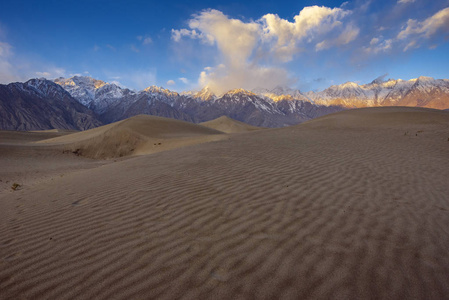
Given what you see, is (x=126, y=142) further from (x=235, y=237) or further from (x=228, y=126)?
(x=228, y=126)

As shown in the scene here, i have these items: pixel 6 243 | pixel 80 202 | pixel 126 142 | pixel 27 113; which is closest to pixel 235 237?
pixel 6 243

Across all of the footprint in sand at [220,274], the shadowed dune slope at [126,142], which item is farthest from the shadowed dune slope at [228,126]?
the footprint in sand at [220,274]

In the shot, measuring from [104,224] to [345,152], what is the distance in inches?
350

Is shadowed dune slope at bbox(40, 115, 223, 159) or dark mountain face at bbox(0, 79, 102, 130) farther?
dark mountain face at bbox(0, 79, 102, 130)

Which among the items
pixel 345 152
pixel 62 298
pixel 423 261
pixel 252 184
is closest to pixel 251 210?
pixel 252 184

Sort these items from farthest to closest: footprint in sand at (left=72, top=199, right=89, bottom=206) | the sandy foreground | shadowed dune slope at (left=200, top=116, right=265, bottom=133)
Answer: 1. shadowed dune slope at (left=200, top=116, right=265, bottom=133)
2. footprint in sand at (left=72, top=199, right=89, bottom=206)
3. the sandy foreground

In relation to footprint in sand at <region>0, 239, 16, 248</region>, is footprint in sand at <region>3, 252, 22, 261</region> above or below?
below

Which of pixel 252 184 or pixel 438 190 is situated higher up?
pixel 252 184

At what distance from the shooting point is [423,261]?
2523 millimetres

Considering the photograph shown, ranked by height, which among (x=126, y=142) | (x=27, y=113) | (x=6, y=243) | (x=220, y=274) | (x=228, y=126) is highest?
(x=27, y=113)

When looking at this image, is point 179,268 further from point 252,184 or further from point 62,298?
point 252,184

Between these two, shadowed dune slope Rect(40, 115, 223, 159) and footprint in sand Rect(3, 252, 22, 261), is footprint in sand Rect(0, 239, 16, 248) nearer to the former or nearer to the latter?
footprint in sand Rect(3, 252, 22, 261)

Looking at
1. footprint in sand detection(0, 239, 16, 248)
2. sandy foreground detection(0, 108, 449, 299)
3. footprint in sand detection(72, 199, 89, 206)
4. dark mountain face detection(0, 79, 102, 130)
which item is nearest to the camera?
sandy foreground detection(0, 108, 449, 299)

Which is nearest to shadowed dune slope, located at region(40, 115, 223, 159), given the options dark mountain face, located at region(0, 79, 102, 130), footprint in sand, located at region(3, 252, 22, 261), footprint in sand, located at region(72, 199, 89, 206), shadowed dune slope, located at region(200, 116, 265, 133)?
footprint in sand, located at region(72, 199, 89, 206)
